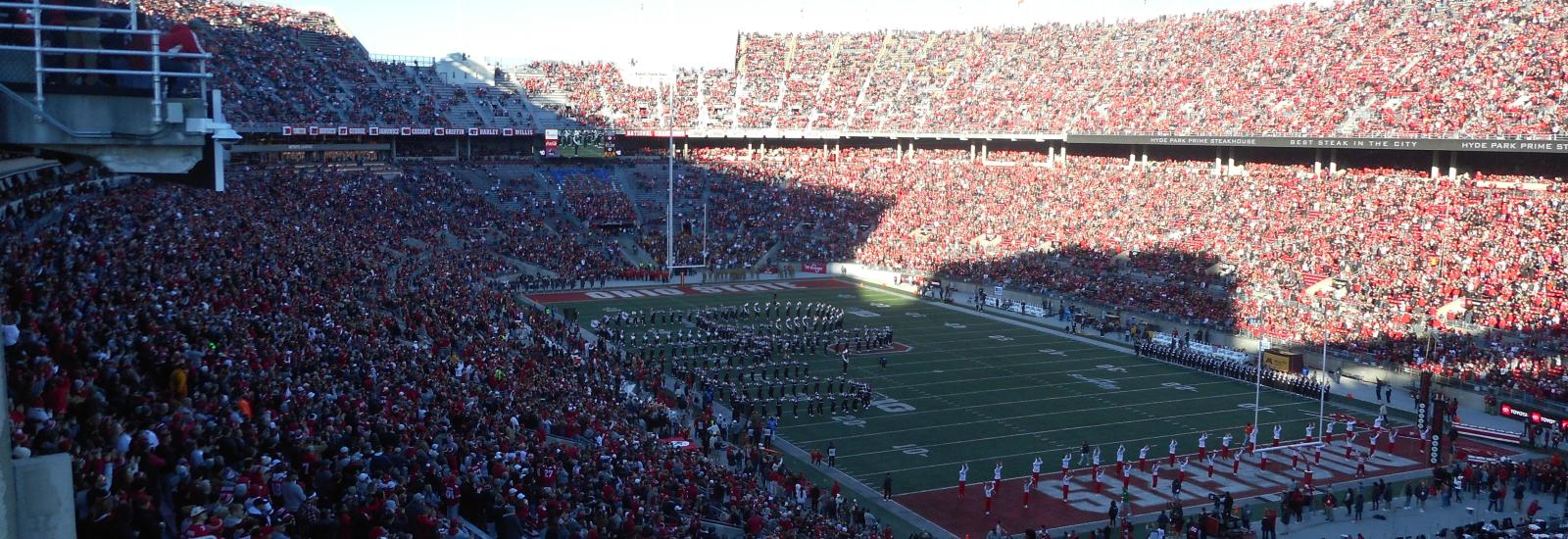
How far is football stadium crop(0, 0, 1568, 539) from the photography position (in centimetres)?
1016

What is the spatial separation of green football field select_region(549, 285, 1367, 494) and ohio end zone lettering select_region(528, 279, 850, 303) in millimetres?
9082

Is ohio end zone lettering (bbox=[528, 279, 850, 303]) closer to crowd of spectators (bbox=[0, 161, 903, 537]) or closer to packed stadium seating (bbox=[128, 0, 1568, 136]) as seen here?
Answer: packed stadium seating (bbox=[128, 0, 1568, 136])

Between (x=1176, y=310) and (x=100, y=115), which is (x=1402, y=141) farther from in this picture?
(x=100, y=115)

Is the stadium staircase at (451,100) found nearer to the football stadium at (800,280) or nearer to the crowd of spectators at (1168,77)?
the football stadium at (800,280)

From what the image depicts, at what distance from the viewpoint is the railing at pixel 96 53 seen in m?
6.81

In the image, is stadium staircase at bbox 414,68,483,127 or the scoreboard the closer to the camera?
the scoreboard

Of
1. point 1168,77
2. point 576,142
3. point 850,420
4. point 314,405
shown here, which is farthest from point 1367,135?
point 314,405

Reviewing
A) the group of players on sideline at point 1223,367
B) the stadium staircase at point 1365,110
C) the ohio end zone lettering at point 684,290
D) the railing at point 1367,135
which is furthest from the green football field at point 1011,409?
the stadium staircase at point 1365,110

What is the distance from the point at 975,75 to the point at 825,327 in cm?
2995

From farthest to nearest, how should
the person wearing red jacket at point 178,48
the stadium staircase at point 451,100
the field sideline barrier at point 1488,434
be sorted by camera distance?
the stadium staircase at point 451,100 → the field sideline barrier at point 1488,434 → the person wearing red jacket at point 178,48

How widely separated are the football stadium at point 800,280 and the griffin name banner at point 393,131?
7.8 inches

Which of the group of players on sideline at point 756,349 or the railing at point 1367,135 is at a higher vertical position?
the railing at point 1367,135

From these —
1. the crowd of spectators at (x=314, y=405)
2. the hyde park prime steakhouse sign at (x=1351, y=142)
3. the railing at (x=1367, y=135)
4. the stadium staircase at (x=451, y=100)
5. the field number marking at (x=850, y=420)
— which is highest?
the stadium staircase at (x=451, y=100)

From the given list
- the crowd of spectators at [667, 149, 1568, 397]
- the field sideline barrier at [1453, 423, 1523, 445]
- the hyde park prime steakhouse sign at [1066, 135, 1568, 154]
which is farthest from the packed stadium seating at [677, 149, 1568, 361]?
the field sideline barrier at [1453, 423, 1523, 445]
